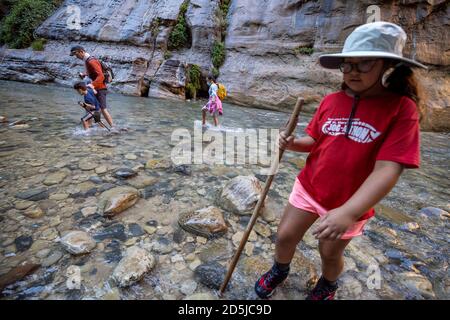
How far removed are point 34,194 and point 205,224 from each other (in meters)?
1.88

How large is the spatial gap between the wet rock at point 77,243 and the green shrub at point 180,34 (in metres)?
13.4

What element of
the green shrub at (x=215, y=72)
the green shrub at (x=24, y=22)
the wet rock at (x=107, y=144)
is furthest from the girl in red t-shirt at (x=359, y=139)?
the green shrub at (x=24, y=22)

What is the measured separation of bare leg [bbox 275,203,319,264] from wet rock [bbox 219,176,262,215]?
38.2 inches

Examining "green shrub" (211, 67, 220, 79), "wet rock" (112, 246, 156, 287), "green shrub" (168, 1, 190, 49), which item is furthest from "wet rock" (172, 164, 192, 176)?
"green shrub" (168, 1, 190, 49)

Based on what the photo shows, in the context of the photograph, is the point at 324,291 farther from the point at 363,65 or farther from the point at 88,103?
the point at 88,103

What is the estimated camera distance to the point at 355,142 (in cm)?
130

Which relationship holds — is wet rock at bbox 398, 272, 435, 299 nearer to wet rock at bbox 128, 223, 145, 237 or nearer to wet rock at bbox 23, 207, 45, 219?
wet rock at bbox 128, 223, 145, 237

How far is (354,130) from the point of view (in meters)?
1.31

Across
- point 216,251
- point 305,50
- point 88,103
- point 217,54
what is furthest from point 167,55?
point 216,251

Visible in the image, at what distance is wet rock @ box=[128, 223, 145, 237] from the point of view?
227cm

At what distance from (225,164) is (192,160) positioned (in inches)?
20.6

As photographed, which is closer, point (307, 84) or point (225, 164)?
point (225, 164)
